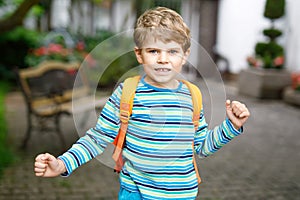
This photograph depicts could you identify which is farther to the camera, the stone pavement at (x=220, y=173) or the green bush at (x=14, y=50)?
the green bush at (x=14, y=50)

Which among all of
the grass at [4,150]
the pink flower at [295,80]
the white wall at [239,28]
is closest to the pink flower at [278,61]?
the pink flower at [295,80]

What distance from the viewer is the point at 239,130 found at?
2061mm

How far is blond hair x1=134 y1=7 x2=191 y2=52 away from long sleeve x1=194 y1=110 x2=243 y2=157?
14.7 inches

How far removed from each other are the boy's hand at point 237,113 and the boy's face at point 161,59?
0.92ft

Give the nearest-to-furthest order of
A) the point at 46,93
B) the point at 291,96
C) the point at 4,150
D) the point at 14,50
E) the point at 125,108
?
the point at 125,108
the point at 4,150
the point at 46,93
the point at 291,96
the point at 14,50

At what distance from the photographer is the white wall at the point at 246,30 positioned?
1366 cm

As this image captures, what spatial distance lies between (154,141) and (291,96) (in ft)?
33.9

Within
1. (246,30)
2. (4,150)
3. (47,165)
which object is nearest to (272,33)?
(246,30)

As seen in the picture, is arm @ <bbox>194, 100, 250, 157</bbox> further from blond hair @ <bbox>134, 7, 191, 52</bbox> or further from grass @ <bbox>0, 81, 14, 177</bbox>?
grass @ <bbox>0, 81, 14, 177</bbox>

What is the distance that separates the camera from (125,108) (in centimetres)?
197

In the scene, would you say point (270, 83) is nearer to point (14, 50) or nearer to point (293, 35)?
point (293, 35)

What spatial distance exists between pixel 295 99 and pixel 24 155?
292 inches

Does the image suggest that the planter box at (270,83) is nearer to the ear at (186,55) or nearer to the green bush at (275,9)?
the green bush at (275,9)

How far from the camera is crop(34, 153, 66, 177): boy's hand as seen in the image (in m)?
1.87
